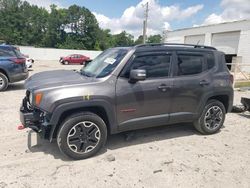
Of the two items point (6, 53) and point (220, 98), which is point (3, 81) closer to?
point (6, 53)

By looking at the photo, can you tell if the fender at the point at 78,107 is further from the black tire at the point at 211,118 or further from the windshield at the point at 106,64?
the black tire at the point at 211,118

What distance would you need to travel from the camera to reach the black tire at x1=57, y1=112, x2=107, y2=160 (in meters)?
3.59

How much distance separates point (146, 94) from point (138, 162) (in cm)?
115

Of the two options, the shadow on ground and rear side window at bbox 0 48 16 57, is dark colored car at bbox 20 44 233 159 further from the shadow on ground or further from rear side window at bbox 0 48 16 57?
rear side window at bbox 0 48 16 57

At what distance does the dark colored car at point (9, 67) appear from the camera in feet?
28.3

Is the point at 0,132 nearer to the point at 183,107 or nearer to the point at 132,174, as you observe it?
the point at 132,174

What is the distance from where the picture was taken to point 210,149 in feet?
14.2

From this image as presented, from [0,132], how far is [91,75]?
2323 millimetres

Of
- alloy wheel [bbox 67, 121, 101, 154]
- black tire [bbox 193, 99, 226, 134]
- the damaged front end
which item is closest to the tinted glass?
alloy wheel [bbox 67, 121, 101, 154]

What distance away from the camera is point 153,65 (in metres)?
4.27

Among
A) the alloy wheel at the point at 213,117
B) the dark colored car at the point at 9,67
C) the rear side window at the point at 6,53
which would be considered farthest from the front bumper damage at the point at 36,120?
the rear side window at the point at 6,53

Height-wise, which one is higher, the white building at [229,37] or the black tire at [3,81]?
the white building at [229,37]

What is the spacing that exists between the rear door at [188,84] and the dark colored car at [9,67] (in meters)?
6.64

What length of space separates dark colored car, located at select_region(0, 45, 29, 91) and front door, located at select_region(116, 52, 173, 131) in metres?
6.34
